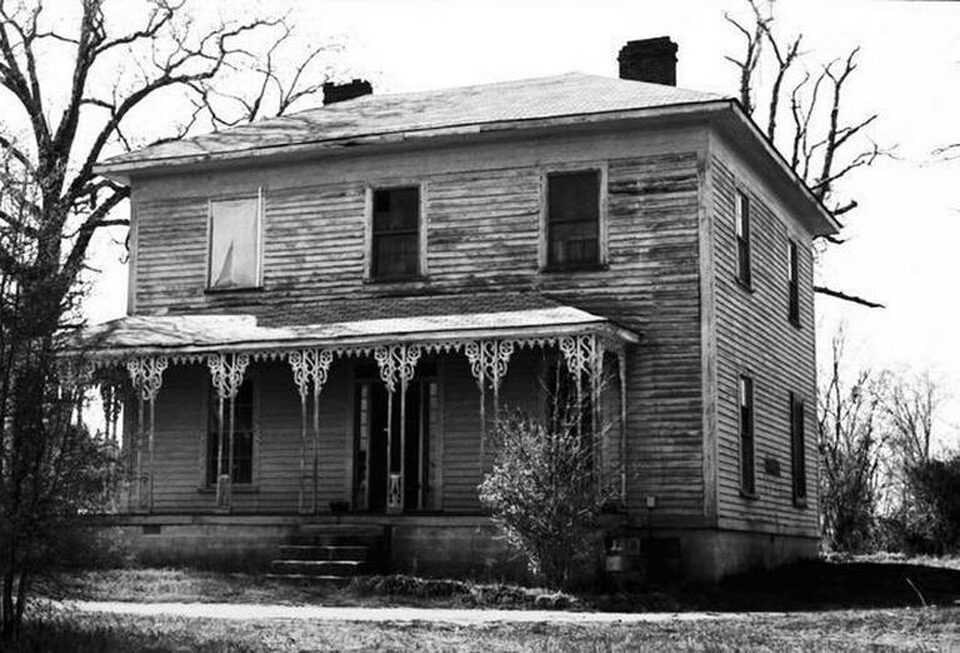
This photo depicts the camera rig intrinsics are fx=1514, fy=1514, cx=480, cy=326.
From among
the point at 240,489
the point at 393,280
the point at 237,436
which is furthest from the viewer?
the point at 237,436

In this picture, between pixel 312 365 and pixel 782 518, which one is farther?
pixel 782 518

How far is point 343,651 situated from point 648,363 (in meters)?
10.7

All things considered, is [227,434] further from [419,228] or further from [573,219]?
[573,219]

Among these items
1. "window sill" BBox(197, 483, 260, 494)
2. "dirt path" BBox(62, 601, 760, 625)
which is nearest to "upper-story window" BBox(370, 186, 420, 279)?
"window sill" BBox(197, 483, 260, 494)

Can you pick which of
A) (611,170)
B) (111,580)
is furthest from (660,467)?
(111,580)

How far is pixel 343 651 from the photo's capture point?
1305cm

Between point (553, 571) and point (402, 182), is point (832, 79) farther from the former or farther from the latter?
point (553, 571)

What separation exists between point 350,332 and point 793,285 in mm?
10336

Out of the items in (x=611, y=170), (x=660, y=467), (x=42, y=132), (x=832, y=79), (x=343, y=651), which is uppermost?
(x=832, y=79)

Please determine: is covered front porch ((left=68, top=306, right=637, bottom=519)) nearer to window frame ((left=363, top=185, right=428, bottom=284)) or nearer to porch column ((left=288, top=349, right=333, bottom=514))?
porch column ((left=288, top=349, right=333, bottom=514))

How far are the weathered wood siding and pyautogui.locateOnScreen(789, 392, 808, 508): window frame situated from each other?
655 cm

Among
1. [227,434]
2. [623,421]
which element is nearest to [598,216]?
[623,421]

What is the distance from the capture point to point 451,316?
23.3 meters

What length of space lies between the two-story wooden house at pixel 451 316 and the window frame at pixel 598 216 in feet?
0.13
